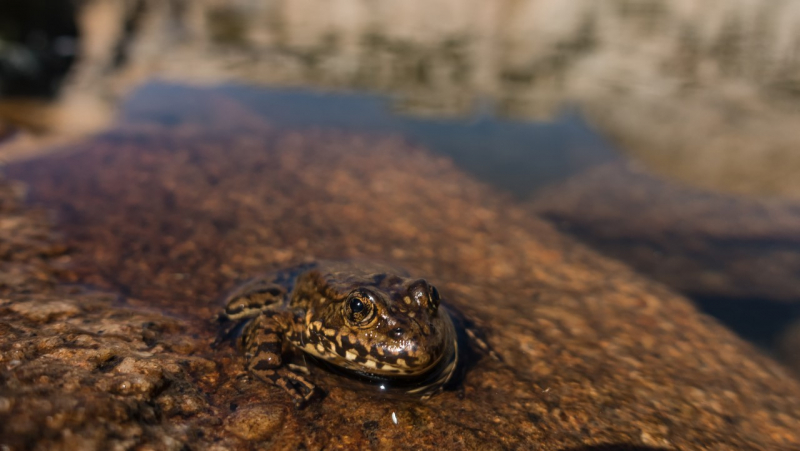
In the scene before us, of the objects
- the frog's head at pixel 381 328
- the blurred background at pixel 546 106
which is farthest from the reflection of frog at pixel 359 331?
the blurred background at pixel 546 106

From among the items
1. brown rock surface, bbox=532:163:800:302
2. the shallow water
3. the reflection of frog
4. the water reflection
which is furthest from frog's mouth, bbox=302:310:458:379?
the water reflection

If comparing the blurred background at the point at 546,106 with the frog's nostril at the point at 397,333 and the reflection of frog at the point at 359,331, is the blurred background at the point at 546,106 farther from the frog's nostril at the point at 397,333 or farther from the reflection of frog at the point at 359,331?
the frog's nostril at the point at 397,333

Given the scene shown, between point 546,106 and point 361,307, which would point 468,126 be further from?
point 361,307

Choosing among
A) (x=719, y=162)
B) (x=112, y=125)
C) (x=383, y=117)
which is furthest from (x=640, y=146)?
(x=112, y=125)

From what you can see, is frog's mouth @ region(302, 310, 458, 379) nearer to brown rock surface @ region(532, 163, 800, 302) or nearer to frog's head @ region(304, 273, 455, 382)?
frog's head @ region(304, 273, 455, 382)

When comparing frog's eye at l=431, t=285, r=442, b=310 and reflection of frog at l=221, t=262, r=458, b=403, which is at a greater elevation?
frog's eye at l=431, t=285, r=442, b=310

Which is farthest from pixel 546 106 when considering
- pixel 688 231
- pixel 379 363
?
pixel 379 363
